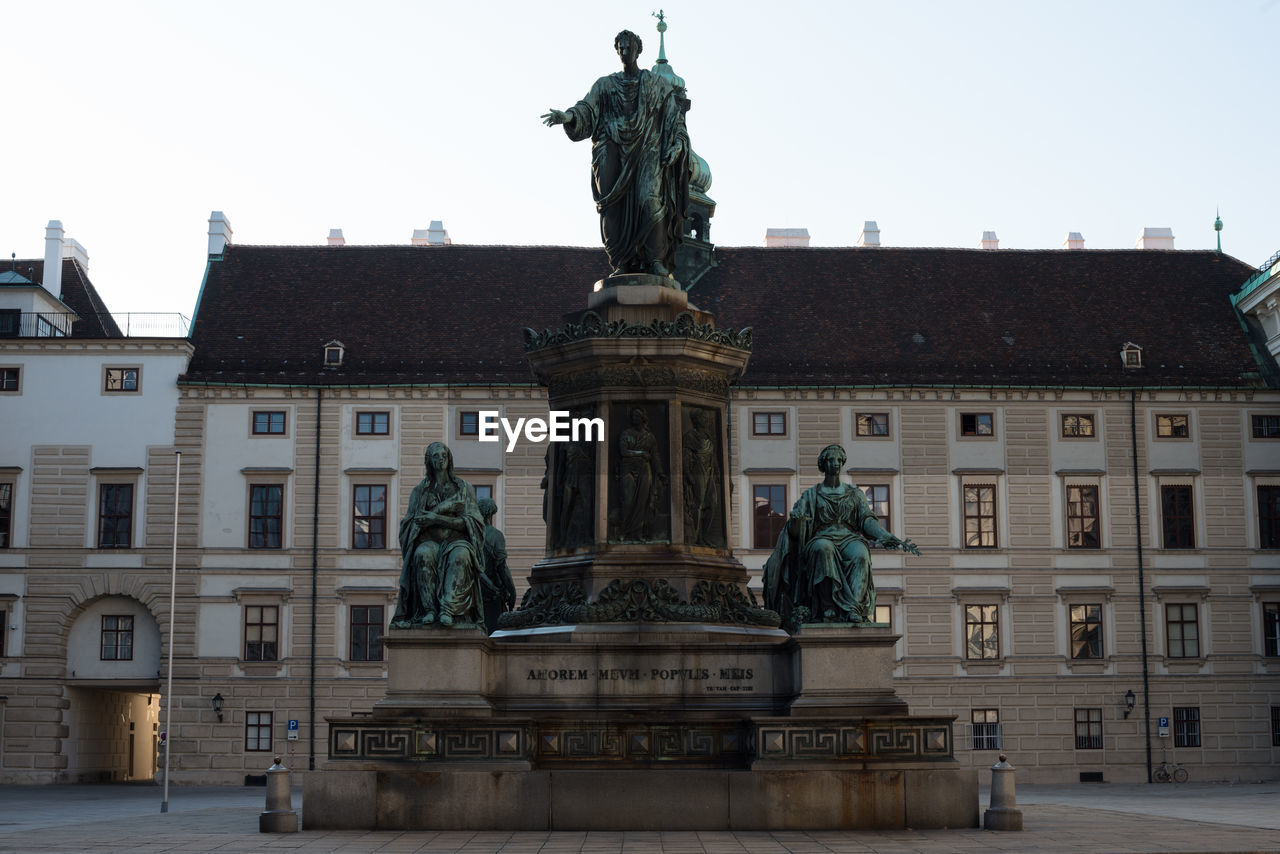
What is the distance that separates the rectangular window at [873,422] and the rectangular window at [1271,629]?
44.5 ft

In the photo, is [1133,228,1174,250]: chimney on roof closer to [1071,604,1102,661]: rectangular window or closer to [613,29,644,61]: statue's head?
[1071,604,1102,661]: rectangular window

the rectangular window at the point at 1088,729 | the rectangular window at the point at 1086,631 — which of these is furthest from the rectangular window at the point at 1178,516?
the rectangular window at the point at 1088,729

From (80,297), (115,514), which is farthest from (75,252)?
(115,514)

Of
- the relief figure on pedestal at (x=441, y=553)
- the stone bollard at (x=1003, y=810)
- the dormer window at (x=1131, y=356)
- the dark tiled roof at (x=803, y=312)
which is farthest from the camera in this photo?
the dormer window at (x=1131, y=356)

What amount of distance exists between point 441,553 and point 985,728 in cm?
3949

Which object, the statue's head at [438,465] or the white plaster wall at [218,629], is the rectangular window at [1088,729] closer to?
the white plaster wall at [218,629]

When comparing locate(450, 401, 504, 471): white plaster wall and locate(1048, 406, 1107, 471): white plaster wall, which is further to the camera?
locate(1048, 406, 1107, 471): white plaster wall

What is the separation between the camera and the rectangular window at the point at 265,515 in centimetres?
5591

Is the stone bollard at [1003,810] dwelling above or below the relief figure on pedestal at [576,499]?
below

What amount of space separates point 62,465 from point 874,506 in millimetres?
25833

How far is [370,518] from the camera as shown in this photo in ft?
184

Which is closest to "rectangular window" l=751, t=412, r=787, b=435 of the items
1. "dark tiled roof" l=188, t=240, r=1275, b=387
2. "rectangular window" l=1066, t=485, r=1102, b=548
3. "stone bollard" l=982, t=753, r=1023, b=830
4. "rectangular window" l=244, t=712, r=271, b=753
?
"dark tiled roof" l=188, t=240, r=1275, b=387

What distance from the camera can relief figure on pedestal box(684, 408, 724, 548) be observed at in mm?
19547

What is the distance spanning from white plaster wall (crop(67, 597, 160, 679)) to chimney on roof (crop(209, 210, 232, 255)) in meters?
13.0
